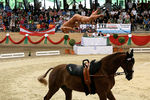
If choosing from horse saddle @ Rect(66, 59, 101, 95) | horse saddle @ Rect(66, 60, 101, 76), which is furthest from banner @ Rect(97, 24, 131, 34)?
horse saddle @ Rect(66, 59, 101, 95)

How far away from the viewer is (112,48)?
20.9 metres

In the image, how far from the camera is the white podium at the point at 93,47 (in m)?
20.6

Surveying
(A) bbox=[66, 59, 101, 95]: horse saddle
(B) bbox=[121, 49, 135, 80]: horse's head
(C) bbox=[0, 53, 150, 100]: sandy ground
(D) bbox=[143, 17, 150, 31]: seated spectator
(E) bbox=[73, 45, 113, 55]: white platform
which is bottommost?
(C) bbox=[0, 53, 150, 100]: sandy ground

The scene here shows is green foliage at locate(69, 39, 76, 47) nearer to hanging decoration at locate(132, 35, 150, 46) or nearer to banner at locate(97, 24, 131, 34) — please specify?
banner at locate(97, 24, 131, 34)

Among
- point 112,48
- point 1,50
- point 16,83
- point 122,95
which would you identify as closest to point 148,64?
point 112,48

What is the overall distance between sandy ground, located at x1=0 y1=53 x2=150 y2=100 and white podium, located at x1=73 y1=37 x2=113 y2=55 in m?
3.69

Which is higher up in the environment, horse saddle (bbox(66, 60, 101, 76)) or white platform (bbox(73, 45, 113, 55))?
horse saddle (bbox(66, 60, 101, 76))

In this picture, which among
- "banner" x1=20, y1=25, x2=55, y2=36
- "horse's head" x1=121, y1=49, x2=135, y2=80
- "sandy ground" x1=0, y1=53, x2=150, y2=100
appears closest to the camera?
"horse's head" x1=121, y1=49, x2=135, y2=80

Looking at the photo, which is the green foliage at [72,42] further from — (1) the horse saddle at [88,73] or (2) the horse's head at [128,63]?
(2) the horse's head at [128,63]

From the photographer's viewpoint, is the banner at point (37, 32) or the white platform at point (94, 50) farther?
the banner at point (37, 32)

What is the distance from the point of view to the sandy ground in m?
9.37

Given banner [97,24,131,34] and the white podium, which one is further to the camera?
banner [97,24,131,34]

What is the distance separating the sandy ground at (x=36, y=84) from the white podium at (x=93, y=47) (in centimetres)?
369

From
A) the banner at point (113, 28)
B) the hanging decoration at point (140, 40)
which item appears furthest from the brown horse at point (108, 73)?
the banner at point (113, 28)
